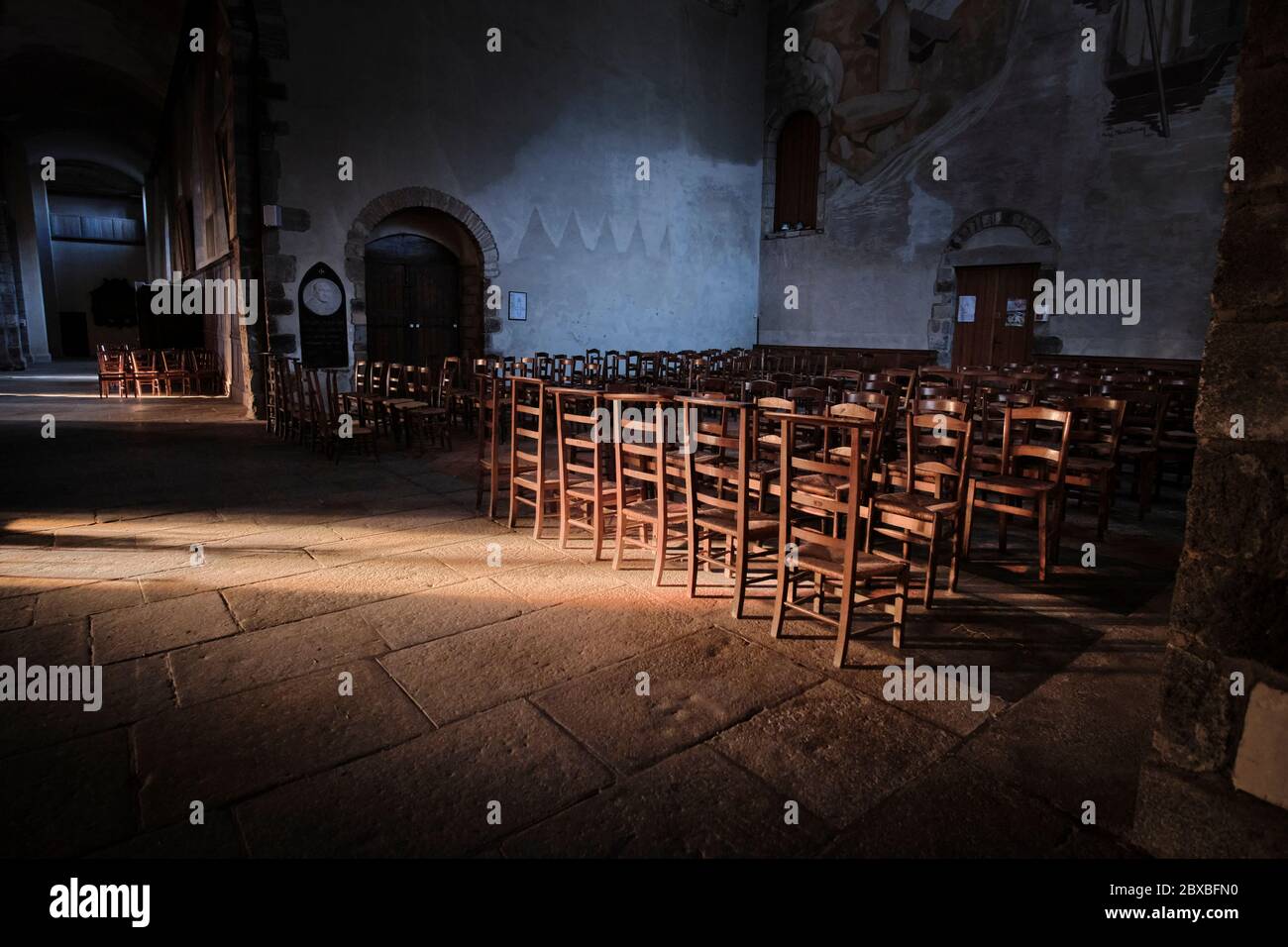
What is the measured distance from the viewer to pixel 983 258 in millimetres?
10930

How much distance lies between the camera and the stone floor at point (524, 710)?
6.07ft

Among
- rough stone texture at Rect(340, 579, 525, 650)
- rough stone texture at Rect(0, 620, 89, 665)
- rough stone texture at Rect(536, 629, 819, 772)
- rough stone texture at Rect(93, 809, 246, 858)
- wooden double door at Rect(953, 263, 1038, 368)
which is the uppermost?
wooden double door at Rect(953, 263, 1038, 368)

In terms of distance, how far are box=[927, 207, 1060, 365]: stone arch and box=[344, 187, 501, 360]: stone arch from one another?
6.61 m

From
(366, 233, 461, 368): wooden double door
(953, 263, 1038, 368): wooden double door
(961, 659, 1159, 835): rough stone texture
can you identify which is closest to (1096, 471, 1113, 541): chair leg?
(961, 659, 1159, 835): rough stone texture

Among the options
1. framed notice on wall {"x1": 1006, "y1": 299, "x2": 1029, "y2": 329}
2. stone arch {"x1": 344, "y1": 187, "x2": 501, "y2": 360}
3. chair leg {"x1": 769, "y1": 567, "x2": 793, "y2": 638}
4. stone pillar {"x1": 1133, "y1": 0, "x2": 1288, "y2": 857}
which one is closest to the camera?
stone pillar {"x1": 1133, "y1": 0, "x2": 1288, "y2": 857}

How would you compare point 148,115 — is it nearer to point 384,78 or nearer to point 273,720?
point 384,78

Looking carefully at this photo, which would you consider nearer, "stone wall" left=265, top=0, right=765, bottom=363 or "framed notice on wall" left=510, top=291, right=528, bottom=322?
"stone wall" left=265, top=0, right=765, bottom=363

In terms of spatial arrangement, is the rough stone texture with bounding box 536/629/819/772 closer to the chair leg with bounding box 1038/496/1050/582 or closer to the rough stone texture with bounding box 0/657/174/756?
→ the rough stone texture with bounding box 0/657/174/756

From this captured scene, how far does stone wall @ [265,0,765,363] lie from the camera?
928 cm

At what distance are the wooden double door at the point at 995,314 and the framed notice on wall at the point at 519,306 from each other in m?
6.47

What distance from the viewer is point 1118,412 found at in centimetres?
440

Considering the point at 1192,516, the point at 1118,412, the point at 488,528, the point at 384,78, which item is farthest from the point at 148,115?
the point at 1192,516

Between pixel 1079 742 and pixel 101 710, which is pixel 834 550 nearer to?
pixel 1079 742

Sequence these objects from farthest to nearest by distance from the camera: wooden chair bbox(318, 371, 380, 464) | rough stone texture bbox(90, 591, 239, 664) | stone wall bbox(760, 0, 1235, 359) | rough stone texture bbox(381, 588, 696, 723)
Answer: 1. stone wall bbox(760, 0, 1235, 359)
2. wooden chair bbox(318, 371, 380, 464)
3. rough stone texture bbox(90, 591, 239, 664)
4. rough stone texture bbox(381, 588, 696, 723)
